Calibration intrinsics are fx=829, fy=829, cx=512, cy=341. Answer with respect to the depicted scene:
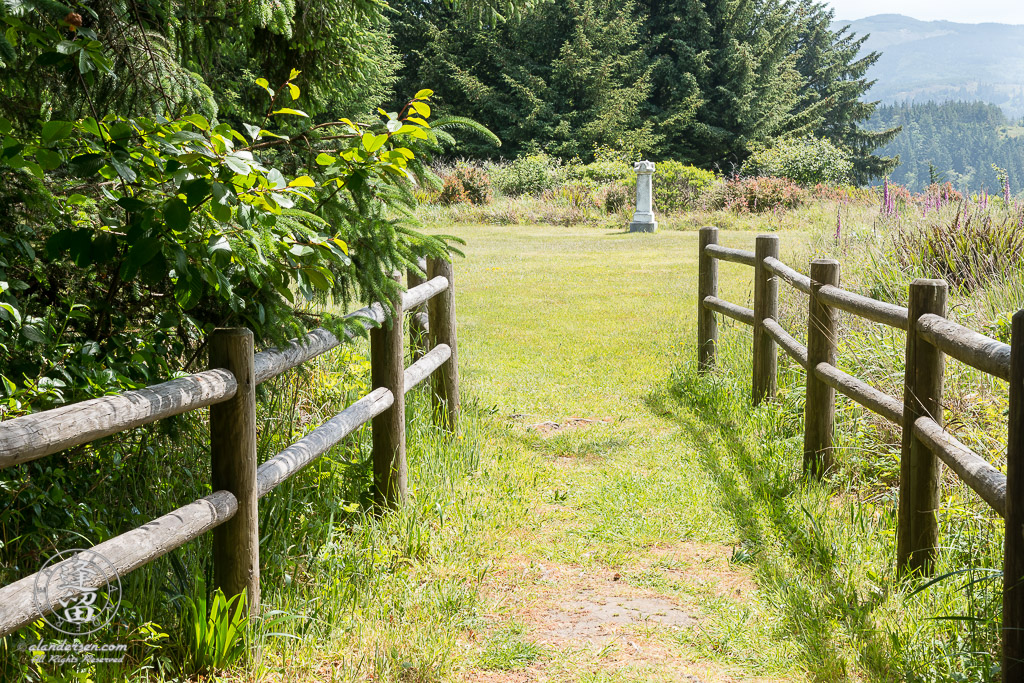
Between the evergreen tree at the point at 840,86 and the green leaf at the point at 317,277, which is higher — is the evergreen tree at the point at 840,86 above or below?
above

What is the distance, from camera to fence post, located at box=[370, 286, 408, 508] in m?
4.14

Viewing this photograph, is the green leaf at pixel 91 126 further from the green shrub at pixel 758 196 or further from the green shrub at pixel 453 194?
the green shrub at pixel 453 194

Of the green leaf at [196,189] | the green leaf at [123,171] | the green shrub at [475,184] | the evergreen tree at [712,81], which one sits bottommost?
the green leaf at [196,189]

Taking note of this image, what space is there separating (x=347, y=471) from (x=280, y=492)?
663 mm

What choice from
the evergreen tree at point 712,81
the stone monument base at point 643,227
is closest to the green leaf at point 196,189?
the stone monument base at point 643,227

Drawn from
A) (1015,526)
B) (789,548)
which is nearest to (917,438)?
(789,548)

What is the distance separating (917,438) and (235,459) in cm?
265

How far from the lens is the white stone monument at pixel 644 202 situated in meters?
20.5

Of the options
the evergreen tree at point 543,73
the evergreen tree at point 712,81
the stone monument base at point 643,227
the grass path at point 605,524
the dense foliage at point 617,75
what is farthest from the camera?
the evergreen tree at point 712,81

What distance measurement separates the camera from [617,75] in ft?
132

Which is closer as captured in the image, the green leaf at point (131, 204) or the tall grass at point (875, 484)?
the green leaf at point (131, 204)

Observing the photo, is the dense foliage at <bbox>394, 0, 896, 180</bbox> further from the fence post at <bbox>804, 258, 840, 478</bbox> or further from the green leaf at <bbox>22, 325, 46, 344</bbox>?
the green leaf at <bbox>22, 325, 46, 344</bbox>

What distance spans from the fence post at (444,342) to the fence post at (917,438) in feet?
9.21

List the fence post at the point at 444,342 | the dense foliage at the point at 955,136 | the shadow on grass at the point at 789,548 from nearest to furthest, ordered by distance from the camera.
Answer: the shadow on grass at the point at 789,548 < the fence post at the point at 444,342 < the dense foliage at the point at 955,136
